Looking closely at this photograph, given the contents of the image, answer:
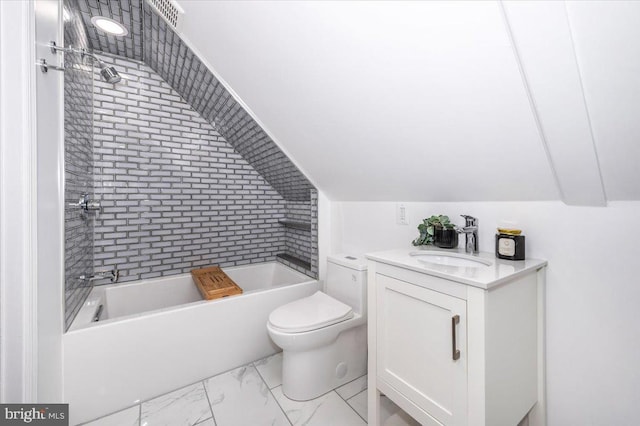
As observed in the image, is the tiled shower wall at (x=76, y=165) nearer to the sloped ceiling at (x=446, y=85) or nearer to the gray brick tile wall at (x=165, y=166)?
the gray brick tile wall at (x=165, y=166)

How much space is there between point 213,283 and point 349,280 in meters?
1.15

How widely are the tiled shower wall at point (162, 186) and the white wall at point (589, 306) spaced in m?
2.47

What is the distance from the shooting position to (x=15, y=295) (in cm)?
95

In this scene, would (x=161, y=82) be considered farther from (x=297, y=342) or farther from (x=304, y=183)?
(x=297, y=342)

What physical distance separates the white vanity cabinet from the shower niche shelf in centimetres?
141

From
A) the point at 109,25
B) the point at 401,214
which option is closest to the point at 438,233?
the point at 401,214

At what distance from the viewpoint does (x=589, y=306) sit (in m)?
1.12

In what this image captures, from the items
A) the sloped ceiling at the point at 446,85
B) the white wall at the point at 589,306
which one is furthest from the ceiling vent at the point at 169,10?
the white wall at the point at 589,306

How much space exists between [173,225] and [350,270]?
1.81 m

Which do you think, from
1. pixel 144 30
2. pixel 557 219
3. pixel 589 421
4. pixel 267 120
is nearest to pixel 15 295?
pixel 267 120

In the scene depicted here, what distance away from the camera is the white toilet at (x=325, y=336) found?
1.62 m

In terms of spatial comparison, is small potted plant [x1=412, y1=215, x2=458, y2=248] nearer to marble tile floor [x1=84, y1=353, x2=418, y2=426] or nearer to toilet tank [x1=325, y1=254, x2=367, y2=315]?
toilet tank [x1=325, y1=254, x2=367, y2=315]

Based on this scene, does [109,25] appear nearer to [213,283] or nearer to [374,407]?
Result: [213,283]

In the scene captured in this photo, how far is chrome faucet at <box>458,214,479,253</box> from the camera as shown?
142 cm
